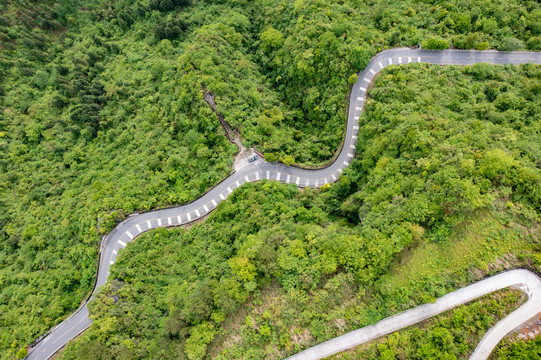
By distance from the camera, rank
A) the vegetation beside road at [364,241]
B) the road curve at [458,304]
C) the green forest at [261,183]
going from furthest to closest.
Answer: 1. the green forest at [261,183]
2. the vegetation beside road at [364,241]
3. the road curve at [458,304]

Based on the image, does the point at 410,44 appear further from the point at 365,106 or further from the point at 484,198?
the point at 484,198

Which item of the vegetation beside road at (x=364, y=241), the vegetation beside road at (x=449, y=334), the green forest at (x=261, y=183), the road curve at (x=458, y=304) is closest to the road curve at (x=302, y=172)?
the green forest at (x=261, y=183)

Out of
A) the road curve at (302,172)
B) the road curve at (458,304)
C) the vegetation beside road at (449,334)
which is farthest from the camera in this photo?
the road curve at (302,172)

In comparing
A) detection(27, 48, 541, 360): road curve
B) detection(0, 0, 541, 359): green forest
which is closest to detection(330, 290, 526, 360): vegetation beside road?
detection(0, 0, 541, 359): green forest

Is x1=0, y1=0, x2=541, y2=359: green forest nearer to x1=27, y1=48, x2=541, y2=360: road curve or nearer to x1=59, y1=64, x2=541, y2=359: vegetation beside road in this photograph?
x1=59, y1=64, x2=541, y2=359: vegetation beside road

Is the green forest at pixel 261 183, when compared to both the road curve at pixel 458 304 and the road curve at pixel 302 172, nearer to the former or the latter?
the road curve at pixel 458 304

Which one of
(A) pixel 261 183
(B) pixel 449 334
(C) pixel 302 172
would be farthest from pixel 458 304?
(A) pixel 261 183

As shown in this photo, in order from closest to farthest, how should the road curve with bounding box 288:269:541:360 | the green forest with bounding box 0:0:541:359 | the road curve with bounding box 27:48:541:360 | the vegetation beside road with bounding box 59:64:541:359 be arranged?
the road curve with bounding box 288:269:541:360
the vegetation beside road with bounding box 59:64:541:359
the green forest with bounding box 0:0:541:359
the road curve with bounding box 27:48:541:360
